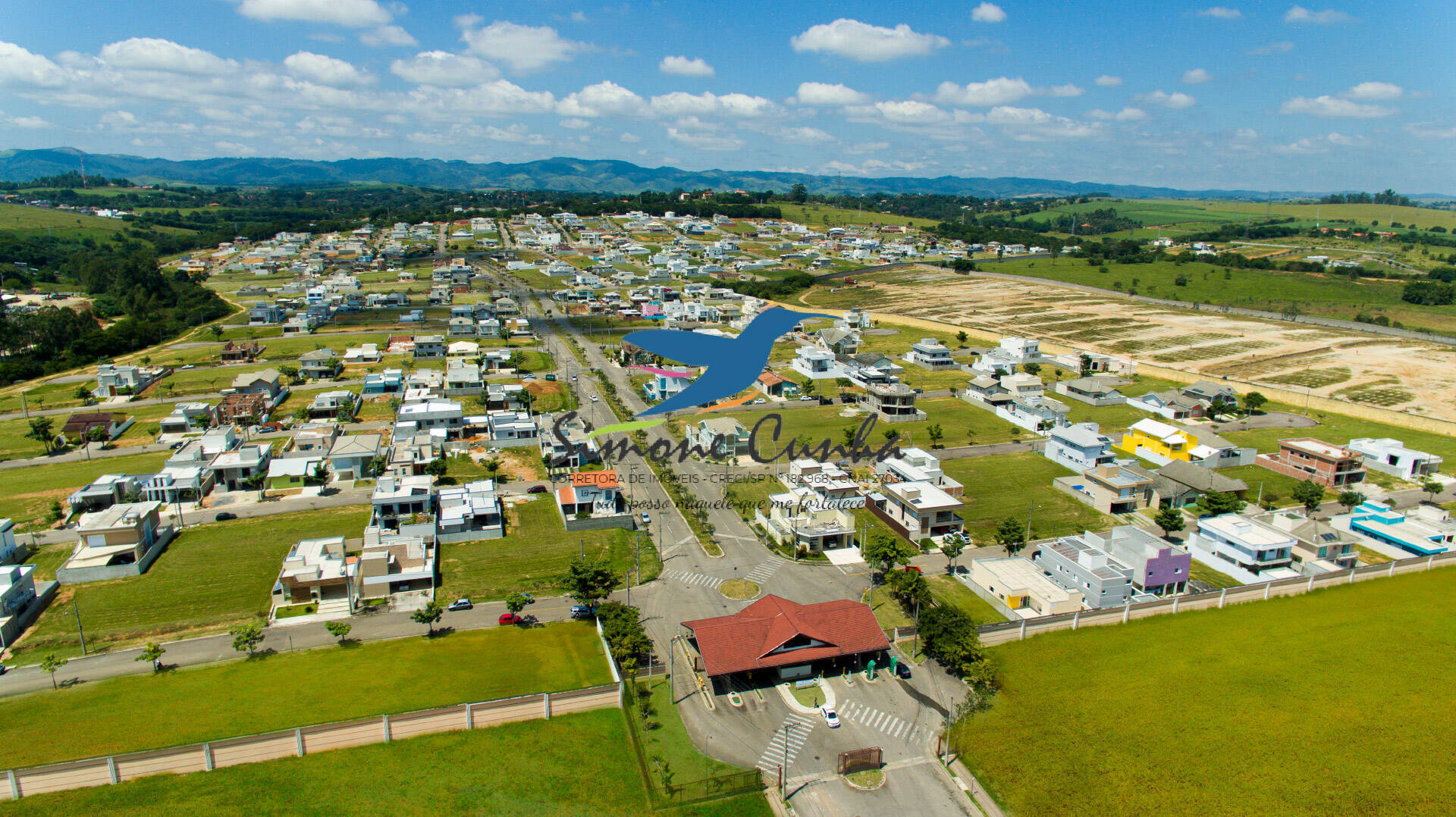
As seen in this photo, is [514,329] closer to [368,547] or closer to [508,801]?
[368,547]

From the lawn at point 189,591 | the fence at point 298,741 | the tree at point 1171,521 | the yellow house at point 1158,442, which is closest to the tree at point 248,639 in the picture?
the lawn at point 189,591

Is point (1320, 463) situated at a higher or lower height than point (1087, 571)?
higher

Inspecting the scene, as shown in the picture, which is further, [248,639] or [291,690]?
[248,639]

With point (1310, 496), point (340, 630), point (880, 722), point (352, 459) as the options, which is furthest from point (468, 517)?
point (1310, 496)

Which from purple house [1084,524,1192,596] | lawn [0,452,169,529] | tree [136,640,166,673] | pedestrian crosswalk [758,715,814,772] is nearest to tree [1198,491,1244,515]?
purple house [1084,524,1192,596]

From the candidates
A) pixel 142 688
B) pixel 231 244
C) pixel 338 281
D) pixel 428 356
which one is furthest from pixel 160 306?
pixel 142 688

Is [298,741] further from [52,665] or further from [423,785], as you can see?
[52,665]
